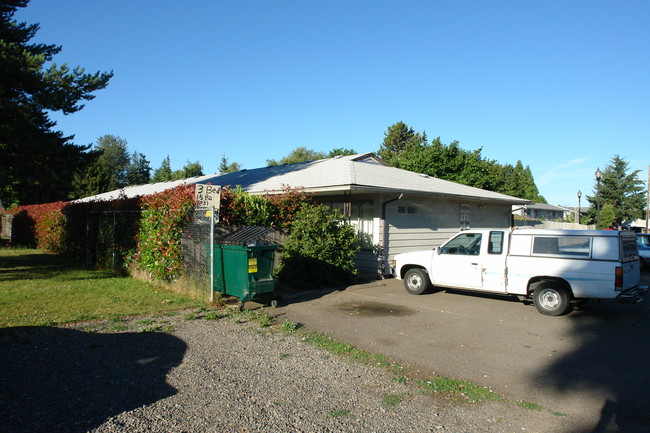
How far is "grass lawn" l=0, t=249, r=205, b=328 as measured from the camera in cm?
777

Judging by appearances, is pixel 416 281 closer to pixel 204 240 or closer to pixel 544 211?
pixel 204 240

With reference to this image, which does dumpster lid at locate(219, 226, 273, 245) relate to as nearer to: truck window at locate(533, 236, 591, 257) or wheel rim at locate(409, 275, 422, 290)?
wheel rim at locate(409, 275, 422, 290)

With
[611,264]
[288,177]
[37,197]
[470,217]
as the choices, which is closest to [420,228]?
[470,217]

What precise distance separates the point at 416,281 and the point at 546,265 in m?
3.21

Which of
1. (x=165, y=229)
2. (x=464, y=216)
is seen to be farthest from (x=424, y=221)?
(x=165, y=229)

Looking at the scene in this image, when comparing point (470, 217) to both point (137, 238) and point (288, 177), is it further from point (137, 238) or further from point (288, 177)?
point (137, 238)

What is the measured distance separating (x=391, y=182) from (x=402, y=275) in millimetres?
4202

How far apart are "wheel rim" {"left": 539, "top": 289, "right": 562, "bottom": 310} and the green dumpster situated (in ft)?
18.0

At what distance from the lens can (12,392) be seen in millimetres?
4453

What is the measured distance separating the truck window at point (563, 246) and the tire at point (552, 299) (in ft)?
2.09

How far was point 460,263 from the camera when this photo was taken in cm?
988

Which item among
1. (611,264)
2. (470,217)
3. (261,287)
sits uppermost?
(470,217)

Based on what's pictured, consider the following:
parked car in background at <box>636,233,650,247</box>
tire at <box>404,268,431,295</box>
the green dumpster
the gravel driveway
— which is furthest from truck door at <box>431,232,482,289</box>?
parked car in background at <box>636,233,650,247</box>

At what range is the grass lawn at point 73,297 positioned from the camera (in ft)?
25.5
